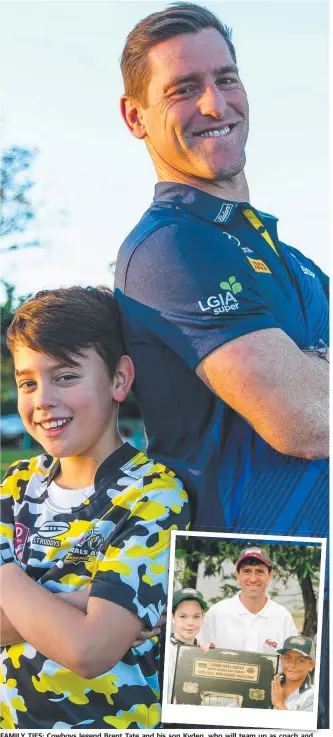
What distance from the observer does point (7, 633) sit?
232 centimetres

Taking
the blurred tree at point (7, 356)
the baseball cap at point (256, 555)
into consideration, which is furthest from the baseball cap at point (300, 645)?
the blurred tree at point (7, 356)

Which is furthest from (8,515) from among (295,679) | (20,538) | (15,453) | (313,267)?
(313,267)

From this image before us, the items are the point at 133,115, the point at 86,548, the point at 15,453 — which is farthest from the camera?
the point at 15,453

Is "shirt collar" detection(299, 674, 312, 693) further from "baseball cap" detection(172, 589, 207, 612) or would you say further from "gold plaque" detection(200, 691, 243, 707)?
"baseball cap" detection(172, 589, 207, 612)

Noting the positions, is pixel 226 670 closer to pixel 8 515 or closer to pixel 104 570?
pixel 104 570

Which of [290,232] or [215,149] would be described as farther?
[290,232]

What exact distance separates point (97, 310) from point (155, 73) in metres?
0.68

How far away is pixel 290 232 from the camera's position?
2.66 meters

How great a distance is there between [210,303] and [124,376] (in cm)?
36

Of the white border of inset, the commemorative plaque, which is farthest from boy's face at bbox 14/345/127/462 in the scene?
the commemorative plaque

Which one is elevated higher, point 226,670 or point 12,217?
point 12,217

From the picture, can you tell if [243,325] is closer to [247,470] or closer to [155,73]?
[247,470]

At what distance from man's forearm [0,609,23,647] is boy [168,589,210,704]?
0.41 metres

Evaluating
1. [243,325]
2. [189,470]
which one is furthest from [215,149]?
[189,470]
